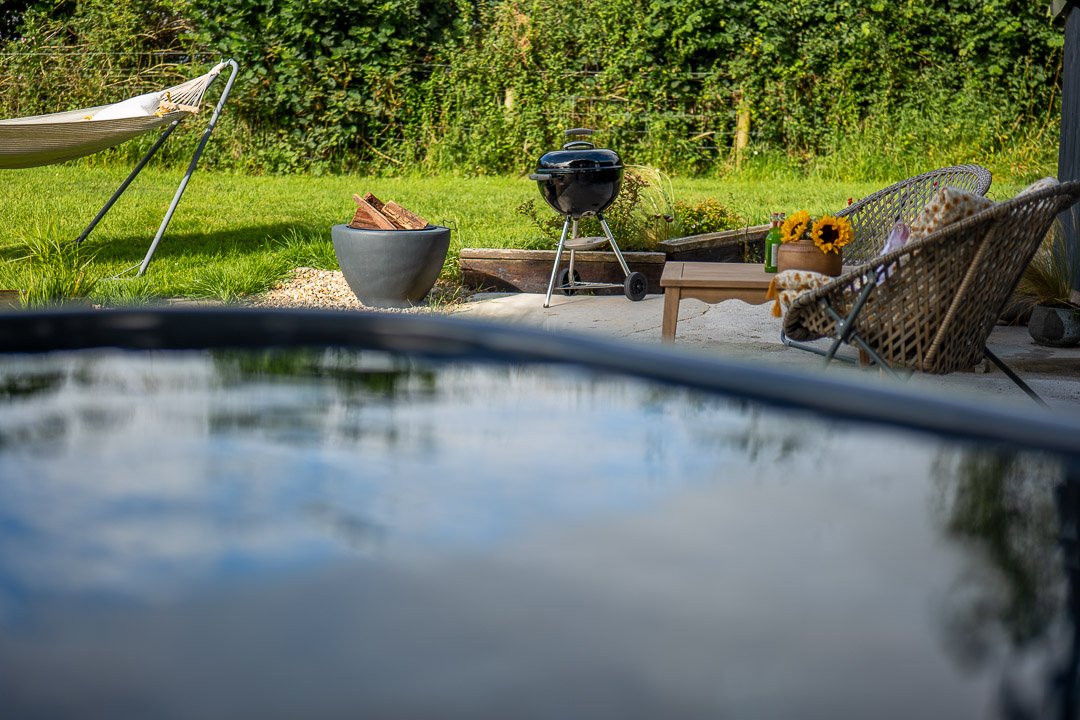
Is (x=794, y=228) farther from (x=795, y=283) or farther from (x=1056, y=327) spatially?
(x=1056, y=327)

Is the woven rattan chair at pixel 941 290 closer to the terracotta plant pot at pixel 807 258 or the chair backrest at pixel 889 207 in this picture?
the terracotta plant pot at pixel 807 258

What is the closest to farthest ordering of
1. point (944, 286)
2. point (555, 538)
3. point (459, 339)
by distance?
1. point (555, 538)
2. point (459, 339)
3. point (944, 286)

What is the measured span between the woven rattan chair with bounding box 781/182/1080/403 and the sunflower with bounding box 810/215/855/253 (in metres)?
0.55

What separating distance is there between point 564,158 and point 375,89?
19.3 ft

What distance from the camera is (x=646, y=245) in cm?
512

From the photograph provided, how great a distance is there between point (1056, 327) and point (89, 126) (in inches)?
177

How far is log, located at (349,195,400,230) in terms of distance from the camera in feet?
13.9

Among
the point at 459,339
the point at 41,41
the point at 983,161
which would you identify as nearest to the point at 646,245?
the point at 459,339

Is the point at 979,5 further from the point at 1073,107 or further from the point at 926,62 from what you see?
the point at 1073,107

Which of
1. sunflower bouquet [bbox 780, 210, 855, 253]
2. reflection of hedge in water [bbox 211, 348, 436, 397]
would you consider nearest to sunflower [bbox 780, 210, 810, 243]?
sunflower bouquet [bbox 780, 210, 855, 253]

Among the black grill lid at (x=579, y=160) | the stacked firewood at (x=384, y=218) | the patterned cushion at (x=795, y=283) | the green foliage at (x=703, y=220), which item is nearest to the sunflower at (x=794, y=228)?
the patterned cushion at (x=795, y=283)

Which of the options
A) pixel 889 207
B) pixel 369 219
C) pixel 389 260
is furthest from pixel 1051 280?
pixel 369 219

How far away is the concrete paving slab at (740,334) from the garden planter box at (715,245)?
0.32 metres

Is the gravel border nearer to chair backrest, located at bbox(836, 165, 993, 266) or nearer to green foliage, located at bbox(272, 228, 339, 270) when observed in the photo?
green foliage, located at bbox(272, 228, 339, 270)
